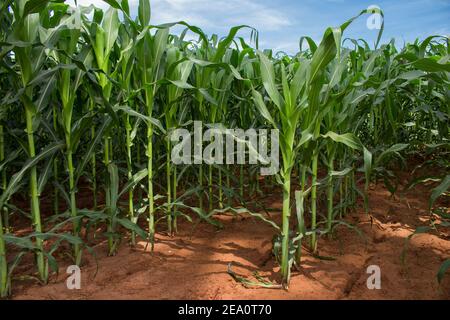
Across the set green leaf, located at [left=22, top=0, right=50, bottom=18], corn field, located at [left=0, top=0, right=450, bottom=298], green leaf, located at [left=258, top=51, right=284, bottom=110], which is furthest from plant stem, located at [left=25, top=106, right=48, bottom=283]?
green leaf, located at [left=258, top=51, right=284, bottom=110]

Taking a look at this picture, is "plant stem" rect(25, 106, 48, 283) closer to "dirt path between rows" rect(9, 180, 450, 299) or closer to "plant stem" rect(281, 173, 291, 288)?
"dirt path between rows" rect(9, 180, 450, 299)

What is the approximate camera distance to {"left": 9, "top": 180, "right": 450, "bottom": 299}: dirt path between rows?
178cm

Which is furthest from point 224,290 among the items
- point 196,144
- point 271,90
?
point 196,144

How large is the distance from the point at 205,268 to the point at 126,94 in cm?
112

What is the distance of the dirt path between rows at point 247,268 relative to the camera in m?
1.78

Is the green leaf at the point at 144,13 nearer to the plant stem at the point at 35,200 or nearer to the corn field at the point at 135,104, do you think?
the corn field at the point at 135,104

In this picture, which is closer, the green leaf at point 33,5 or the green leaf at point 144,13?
the green leaf at point 33,5

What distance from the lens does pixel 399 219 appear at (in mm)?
2879

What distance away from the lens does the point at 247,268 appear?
2.04 meters

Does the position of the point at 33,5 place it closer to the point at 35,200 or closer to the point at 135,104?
the point at 35,200

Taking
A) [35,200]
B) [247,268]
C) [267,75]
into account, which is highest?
[267,75]

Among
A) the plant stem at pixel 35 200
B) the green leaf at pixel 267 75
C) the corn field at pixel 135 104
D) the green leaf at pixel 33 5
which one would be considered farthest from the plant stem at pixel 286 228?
the green leaf at pixel 33 5

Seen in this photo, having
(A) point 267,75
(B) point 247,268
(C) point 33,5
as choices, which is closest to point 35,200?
(C) point 33,5

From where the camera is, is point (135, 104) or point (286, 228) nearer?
point (286, 228)
